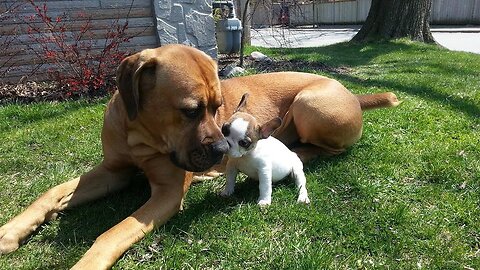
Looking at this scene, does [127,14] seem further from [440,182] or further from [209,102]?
[440,182]

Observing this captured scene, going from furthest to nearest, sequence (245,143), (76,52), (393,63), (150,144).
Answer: (393,63) → (76,52) → (150,144) → (245,143)

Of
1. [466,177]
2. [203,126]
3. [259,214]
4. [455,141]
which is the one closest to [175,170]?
[203,126]

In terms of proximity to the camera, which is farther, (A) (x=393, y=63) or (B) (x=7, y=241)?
(A) (x=393, y=63)

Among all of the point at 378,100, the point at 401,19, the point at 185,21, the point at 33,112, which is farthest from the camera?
the point at 401,19

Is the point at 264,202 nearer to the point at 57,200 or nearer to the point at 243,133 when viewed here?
the point at 243,133

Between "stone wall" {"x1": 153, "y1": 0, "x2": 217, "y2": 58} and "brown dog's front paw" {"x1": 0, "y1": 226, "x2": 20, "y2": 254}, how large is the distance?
18.5 feet

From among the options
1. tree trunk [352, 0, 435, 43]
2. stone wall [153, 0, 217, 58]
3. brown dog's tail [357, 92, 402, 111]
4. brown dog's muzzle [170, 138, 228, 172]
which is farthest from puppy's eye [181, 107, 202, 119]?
tree trunk [352, 0, 435, 43]

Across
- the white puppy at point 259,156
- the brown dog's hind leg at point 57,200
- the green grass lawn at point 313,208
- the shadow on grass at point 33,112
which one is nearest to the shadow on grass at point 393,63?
the green grass lawn at point 313,208

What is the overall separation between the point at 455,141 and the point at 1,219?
153 inches

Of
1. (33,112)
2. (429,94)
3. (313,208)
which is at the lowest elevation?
(429,94)

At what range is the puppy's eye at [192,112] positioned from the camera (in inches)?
102

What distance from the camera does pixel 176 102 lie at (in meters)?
2.57

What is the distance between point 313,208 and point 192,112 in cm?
104

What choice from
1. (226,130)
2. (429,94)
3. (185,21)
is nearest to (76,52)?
(185,21)
